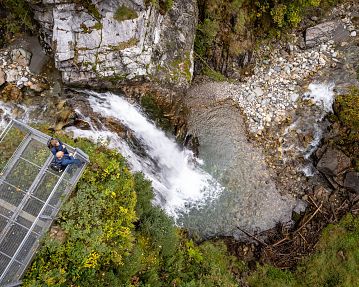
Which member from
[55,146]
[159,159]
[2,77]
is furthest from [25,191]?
[159,159]

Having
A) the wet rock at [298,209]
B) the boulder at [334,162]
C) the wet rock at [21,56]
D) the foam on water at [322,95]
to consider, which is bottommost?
the wet rock at [298,209]

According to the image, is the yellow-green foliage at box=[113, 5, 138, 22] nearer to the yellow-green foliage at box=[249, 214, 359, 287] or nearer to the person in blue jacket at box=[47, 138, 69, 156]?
the person in blue jacket at box=[47, 138, 69, 156]

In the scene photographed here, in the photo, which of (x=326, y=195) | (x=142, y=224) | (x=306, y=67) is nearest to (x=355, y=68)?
(x=306, y=67)

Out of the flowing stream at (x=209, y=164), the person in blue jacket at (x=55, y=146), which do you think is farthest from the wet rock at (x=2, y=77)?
the person in blue jacket at (x=55, y=146)

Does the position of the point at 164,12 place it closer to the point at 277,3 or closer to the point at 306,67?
the point at 277,3

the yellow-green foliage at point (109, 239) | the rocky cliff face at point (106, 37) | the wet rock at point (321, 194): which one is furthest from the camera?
the wet rock at point (321, 194)

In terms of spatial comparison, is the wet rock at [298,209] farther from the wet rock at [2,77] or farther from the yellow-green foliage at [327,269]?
the wet rock at [2,77]

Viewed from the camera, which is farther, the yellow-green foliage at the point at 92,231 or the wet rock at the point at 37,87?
the wet rock at the point at 37,87
